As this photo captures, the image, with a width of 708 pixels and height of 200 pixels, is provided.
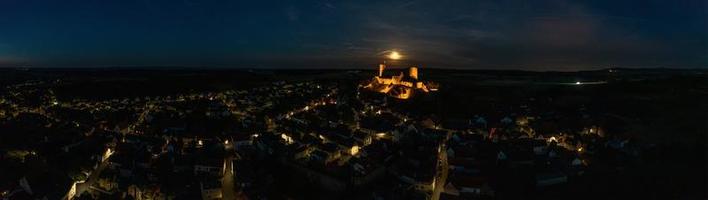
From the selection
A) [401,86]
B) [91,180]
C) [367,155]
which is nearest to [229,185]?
[91,180]

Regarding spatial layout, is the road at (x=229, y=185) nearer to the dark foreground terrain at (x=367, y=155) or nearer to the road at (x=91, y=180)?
the dark foreground terrain at (x=367, y=155)

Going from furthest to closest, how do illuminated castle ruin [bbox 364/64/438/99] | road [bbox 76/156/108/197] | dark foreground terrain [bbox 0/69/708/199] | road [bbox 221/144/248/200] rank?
illuminated castle ruin [bbox 364/64/438/99] → road [bbox 76/156/108/197] → dark foreground terrain [bbox 0/69/708/199] → road [bbox 221/144/248/200]

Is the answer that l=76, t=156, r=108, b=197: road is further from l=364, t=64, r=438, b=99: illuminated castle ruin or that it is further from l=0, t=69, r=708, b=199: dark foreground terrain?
l=364, t=64, r=438, b=99: illuminated castle ruin

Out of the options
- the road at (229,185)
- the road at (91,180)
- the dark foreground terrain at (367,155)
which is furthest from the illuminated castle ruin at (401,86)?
the road at (91,180)

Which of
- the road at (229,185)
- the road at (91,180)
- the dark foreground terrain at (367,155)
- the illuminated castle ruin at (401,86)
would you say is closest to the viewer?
the road at (229,185)

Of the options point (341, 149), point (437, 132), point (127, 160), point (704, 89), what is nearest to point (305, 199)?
point (341, 149)

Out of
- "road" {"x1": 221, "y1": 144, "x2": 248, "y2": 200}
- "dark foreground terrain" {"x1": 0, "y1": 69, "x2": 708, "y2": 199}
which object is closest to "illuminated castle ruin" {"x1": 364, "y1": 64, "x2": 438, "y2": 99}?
"dark foreground terrain" {"x1": 0, "y1": 69, "x2": 708, "y2": 199}

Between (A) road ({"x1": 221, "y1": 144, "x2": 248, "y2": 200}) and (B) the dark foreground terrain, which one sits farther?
(B) the dark foreground terrain

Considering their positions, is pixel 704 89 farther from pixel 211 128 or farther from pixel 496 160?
pixel 211 128
